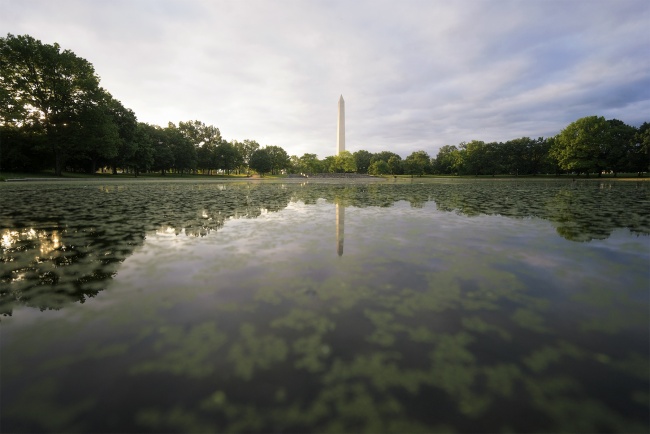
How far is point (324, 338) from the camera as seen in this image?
3090 millimetres

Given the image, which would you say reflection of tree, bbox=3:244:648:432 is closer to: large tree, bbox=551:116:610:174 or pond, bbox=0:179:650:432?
pond, bbox=0:179:650:432

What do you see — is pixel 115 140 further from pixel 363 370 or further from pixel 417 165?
pixel 417 165

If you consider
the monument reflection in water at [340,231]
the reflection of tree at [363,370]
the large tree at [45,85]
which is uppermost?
the large tree at [45,85]

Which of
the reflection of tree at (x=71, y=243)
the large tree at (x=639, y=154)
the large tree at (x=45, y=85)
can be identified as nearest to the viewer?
the reflection of tree at (x=71, y=243)

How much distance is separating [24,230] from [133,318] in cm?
760

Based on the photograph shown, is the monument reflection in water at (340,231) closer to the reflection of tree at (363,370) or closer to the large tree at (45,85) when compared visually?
the reflection of tree at (363,370)

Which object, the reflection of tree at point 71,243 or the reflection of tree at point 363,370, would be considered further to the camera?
the reflection of tree at point 71,243

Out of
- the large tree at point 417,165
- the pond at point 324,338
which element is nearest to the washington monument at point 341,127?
the large tree at point 417,165

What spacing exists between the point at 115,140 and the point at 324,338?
5094 centimetres

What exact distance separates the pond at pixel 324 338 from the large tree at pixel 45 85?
43644mm

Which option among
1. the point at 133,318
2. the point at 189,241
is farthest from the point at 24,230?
the point at 133,318

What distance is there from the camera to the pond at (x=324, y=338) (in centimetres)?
217

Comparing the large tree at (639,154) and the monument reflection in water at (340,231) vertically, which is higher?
the large tree at (639,154)

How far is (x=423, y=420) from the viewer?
209cm
